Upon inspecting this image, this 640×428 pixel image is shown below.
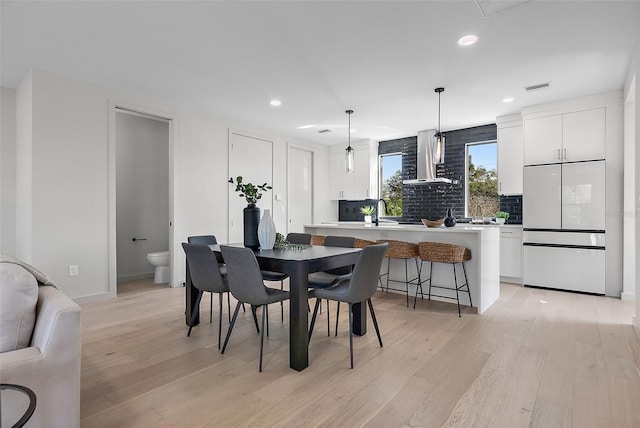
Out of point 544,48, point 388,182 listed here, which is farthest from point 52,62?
point 388,182

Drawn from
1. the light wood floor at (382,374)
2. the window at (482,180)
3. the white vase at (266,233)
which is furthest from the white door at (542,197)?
the white vase at (266,233)

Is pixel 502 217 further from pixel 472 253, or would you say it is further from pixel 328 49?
pixel 328 49

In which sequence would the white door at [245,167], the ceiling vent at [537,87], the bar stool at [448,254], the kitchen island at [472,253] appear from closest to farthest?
the bar stool at [448,254]
the kitchen island at [472,253]
the ceiling vent at [537,87]
the white door at [245,167]

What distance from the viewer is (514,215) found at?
5.33m

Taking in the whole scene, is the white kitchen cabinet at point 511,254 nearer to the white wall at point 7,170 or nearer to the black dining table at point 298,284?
the black dining table at point 298,284

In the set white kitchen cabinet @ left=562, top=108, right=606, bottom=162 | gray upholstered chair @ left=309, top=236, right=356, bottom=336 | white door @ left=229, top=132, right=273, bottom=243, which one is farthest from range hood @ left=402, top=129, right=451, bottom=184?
gray upholstered chair @ left=309, top=236, right=356, bottom=336

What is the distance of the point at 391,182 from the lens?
6.94m

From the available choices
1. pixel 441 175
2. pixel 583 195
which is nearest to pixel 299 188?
pixel 441 175

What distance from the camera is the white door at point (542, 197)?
14.8ft

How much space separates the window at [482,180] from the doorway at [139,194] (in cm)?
502

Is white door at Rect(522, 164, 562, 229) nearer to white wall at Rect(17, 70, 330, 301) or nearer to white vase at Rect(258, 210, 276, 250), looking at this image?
white vase at Rect(258, 210, 276, 250)

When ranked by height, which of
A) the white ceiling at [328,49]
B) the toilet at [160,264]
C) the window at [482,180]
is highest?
the white ceiling at [328,49]

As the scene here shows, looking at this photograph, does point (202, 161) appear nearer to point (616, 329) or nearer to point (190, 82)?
point (190, 82)

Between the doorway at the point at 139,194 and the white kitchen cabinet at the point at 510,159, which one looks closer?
the white kitchen cabinet at the point at 510,159
